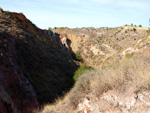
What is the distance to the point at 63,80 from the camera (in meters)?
20.7

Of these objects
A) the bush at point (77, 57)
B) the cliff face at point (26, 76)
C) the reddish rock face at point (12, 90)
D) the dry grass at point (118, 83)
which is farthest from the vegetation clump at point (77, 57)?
the dry grass at point (118, 83)

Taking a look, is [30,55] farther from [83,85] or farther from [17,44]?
[83,85]

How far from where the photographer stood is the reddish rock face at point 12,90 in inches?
443

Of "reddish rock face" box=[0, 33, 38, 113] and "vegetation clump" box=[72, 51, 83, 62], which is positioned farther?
"vegetation clump" box=[72, 51, 83, 62]

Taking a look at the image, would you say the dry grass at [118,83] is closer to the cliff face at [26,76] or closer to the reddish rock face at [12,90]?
the reddish rock face at [12,90]

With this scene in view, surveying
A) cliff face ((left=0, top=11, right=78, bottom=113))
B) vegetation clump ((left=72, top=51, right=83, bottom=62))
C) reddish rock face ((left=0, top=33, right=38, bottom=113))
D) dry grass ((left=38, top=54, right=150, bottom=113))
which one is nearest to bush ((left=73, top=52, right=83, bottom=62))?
vegetation clump ((left=72, top=51, right=83, bottom=62))

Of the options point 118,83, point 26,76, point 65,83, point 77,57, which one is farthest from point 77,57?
point 118,83

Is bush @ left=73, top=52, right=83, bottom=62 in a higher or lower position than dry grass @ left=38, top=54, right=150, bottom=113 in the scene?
lower

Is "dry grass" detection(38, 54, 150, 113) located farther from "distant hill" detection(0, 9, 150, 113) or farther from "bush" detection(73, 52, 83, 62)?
"bush" detection(73, 52, 83, 62)

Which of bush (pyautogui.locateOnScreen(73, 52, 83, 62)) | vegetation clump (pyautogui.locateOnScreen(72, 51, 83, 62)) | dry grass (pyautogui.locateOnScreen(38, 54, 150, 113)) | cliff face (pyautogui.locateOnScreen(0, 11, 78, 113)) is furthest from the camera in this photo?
bush (pyautogui.locateOnScreen(73, 52, 83, 62))

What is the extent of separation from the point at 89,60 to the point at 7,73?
30383 millimetres

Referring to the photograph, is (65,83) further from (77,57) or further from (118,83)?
(77,57)

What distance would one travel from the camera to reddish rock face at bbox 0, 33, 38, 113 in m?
11.2

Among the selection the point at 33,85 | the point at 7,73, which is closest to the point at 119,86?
the point at 7,73
